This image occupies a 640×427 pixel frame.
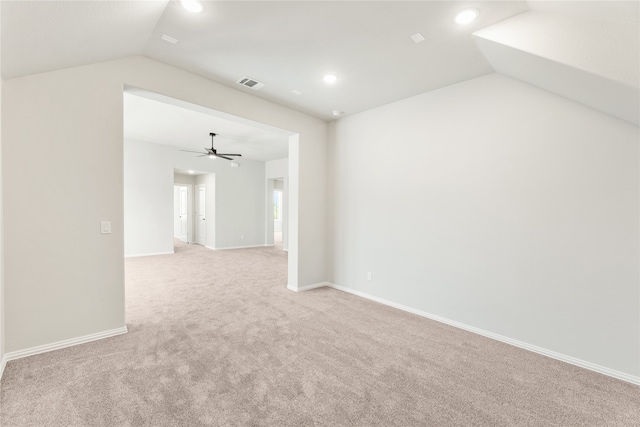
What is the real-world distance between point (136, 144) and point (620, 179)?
8.76 metres

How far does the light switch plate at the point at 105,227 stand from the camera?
2.68 metres

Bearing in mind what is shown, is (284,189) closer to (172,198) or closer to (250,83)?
(172,198)

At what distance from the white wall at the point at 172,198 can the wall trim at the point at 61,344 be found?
5.04 metres

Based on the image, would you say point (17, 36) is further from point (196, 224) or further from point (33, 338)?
point (196, 224)

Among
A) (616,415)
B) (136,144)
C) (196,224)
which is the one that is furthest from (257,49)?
(196,224)

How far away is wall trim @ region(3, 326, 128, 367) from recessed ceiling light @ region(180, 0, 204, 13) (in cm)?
300

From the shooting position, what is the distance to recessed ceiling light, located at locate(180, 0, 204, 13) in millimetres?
1951

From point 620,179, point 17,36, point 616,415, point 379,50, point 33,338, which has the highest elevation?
point 379,50

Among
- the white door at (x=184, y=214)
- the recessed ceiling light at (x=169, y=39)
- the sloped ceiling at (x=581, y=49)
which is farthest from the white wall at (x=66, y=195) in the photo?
the white door at (x=184, y=214)

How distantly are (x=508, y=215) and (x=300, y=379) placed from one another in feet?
8.45

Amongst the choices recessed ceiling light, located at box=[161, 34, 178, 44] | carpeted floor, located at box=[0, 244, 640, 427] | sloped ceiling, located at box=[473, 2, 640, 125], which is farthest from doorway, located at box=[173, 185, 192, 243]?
sloped ceiling, located at box=[473, 2, 640, 125]

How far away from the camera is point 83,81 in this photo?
8.39 ft

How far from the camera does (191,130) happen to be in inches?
228

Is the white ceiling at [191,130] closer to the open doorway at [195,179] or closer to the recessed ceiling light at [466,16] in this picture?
the open doorway at [195,179]
